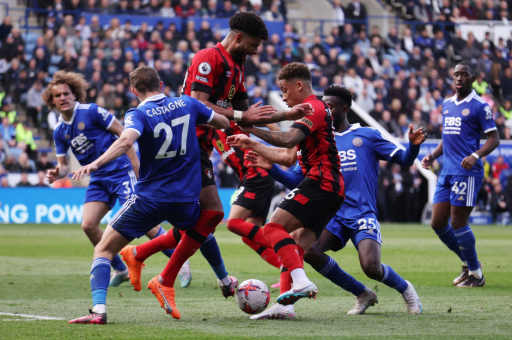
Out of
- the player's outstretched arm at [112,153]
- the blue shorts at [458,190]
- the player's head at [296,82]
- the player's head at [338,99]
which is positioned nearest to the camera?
the player's outstretched arm at [112,153]

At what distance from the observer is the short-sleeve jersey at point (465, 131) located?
8.80m

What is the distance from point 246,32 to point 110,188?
2.83 metres

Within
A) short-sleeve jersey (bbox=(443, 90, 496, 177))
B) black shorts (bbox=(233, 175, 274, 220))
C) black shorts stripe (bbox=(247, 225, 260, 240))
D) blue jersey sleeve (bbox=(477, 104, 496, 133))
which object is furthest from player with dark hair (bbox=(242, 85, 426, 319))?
blue jersey sleeve (bbox=(477, 104, 496, 133))

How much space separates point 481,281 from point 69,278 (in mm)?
5060

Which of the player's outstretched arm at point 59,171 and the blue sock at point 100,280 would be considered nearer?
the blue sock at point 100,280

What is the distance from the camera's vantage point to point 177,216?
5.79 metres

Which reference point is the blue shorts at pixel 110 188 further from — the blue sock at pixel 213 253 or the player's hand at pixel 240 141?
the player's hand at pixel 240 141

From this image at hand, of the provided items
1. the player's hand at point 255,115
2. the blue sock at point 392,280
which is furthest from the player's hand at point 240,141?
the blue sock at point 392,280

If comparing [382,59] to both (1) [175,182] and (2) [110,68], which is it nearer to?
(2) [110,68]

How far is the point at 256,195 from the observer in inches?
339

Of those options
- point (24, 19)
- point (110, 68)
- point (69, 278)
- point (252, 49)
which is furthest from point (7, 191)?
point (252, 49)

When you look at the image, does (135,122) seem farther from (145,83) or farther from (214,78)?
(214,78)

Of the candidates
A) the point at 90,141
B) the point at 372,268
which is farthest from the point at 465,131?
the point at 90,141

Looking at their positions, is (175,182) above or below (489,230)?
above
